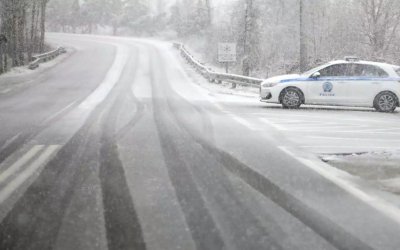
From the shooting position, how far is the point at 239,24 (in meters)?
42.3

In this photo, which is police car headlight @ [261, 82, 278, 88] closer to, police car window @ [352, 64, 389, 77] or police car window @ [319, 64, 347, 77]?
police car window @ [319, 64, 347, 77]

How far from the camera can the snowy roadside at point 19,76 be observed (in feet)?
72.1

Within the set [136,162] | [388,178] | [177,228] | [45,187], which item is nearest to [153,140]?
[136,162]

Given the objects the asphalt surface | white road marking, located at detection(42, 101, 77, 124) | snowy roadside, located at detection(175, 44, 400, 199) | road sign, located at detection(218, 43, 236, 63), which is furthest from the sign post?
snowy roadside, located at detection(175, 44, 400, 199)

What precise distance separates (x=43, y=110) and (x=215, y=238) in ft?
35.7

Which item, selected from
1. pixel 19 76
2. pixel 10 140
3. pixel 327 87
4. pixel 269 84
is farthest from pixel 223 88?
pixel 10 140

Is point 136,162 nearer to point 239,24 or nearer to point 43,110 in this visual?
point 43,110

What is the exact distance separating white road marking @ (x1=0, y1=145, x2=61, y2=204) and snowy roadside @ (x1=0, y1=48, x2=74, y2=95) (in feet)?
40.1

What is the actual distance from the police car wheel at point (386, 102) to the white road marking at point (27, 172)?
10767 millimetres

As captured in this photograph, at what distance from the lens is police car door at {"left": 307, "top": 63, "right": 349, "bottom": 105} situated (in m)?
16.3

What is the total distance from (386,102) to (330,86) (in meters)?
1.76

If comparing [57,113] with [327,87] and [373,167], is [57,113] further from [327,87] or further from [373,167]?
[373,167]

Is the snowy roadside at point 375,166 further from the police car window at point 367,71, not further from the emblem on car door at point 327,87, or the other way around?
the police car window at point 367,71

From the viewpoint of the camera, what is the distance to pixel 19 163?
7.65m
